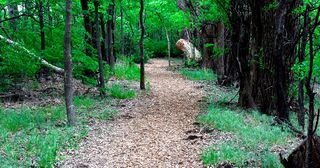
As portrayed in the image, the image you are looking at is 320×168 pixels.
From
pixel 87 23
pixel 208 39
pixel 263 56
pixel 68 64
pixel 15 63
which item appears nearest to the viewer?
pixel 68 64

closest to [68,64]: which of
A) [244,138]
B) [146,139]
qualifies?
[146,139]

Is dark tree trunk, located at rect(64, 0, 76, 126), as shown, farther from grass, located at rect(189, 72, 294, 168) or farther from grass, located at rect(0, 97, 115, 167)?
grass, located at rect(189, 72, 294, 168)

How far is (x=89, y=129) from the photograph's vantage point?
370 inches

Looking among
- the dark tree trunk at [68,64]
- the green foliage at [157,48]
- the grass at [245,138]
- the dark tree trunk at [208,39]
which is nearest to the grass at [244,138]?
the grass at [245,138]

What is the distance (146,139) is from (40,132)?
258cm

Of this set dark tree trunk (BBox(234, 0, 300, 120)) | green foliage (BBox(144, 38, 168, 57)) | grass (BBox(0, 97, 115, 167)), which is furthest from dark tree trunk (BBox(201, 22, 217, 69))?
green foliage (BBox(144, 38, 168, 57))

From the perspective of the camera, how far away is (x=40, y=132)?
8.62 metres

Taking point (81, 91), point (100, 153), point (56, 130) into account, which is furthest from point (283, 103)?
point (81, 91)

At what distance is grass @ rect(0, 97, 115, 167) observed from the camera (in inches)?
265

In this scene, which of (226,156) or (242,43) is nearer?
(226,156)

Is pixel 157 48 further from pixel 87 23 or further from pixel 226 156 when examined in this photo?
pixel 226 156

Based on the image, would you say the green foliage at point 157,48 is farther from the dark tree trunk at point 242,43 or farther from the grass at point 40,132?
the grass at point 40,132

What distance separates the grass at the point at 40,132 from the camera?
6.74 m

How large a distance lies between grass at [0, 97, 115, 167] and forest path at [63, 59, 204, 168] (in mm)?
391
